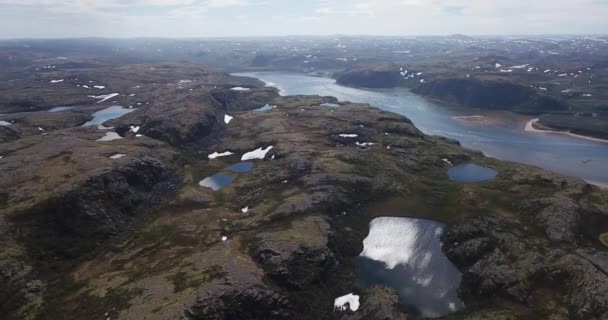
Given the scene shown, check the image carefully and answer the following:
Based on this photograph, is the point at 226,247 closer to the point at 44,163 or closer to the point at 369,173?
the point at 369,173

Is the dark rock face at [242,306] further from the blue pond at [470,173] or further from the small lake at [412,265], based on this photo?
the blue pond at [470,173]

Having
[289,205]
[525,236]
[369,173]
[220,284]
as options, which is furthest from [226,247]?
[525,236]

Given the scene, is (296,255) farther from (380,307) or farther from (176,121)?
(176,121)

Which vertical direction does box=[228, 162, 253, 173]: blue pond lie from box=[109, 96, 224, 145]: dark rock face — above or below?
below

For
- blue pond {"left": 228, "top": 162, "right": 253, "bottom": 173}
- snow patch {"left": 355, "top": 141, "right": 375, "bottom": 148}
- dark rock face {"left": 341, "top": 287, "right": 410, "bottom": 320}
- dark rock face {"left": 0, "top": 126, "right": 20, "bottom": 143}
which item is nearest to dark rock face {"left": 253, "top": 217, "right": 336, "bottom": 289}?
dark rock face {"left": 341, "top": 287, "right": 410, "bottom": 320}

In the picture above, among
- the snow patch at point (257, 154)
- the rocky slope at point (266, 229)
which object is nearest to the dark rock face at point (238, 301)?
the rocky slope at point (266, 229)

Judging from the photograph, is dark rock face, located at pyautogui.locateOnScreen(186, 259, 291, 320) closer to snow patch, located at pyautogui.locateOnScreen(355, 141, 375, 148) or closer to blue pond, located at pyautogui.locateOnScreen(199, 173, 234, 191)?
blue pond, located at pyautogui.locateOnScreen(199, 173, 234, 191)
